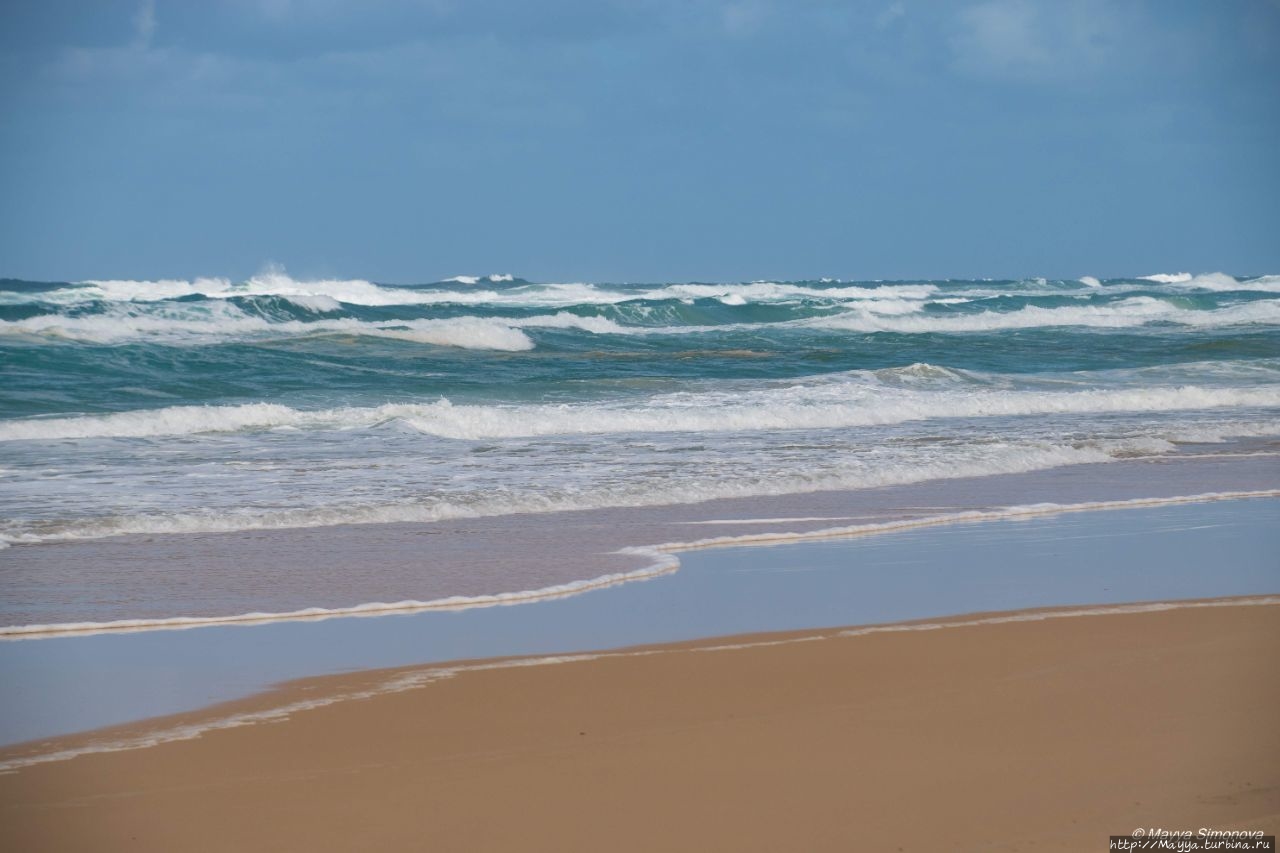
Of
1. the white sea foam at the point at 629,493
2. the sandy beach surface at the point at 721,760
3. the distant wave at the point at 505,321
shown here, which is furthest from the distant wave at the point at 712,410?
the distant wave at the point at 505,321

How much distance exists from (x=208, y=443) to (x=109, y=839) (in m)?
9.48

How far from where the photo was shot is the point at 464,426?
43.0ft

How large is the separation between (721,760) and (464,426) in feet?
32.2

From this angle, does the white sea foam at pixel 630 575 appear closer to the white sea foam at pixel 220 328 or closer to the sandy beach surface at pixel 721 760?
the sandy beach surface at pixel 721 760

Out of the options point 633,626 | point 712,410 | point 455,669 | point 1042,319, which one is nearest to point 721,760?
point 455,669

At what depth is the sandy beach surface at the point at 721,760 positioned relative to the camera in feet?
10.0

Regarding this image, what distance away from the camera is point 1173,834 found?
9.66ft

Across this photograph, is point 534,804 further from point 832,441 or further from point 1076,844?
point 832,441

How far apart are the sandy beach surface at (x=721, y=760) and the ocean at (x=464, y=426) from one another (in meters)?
1.87

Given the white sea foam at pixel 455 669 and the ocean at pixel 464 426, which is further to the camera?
the ocean at pixel 464 426

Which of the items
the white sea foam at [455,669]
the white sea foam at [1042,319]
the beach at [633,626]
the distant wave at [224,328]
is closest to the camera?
the beach at [633,626]

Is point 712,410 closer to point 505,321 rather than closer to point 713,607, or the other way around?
point 713,607

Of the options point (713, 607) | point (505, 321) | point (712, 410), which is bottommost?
point (713, 607)

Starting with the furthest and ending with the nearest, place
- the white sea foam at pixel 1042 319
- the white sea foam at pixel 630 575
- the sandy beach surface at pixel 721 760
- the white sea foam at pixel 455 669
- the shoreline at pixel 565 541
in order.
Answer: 1. the white sea foam at pixel 1042 319
2. the shoreline at pixel 565 541
3. the white sea foam at pixel 630 575
4. the white sea foam at pixel 455 669
5. the sandy beach surface at pixel 721 760
